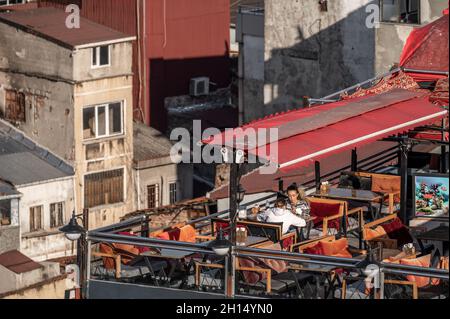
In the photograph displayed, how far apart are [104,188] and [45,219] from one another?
383 centimetres

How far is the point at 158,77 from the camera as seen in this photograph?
219ft

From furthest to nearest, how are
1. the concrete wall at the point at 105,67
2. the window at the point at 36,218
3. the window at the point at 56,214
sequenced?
the concrete wall at the point at 105,67 → the window at the point at 56,214 → the window at the point at 36,218

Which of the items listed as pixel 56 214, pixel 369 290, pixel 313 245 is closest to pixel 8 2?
pixel 56 214

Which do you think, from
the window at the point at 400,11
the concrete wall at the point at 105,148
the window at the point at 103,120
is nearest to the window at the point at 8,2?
the concrete wall at the point at 105,148

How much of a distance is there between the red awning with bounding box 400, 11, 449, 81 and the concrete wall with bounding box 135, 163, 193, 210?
3150 centimetres

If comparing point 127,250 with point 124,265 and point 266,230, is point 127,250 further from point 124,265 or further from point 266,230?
point 266,230

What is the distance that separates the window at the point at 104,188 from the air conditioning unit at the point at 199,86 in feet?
29.5

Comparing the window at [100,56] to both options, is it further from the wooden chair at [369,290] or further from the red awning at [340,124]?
the wooden chair at [369,290]

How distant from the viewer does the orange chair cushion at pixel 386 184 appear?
27438mm

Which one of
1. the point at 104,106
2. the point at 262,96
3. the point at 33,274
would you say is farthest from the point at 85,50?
the point at 33,274

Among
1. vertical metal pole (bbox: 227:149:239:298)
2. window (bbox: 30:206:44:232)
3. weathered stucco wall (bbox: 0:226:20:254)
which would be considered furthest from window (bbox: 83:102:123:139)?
vertical metal pole (bbox: 227:149:239:298)

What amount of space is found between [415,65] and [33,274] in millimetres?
21642

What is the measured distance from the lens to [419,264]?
22.7 meters

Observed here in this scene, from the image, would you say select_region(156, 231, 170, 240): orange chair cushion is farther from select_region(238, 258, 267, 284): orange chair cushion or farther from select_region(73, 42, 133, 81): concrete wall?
select_region(73, 42, 133, 81): concrete wall
